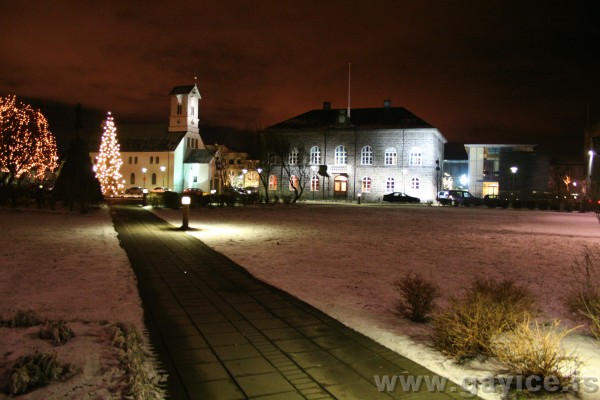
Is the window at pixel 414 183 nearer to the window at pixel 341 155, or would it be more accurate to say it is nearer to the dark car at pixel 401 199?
the dark car at pixel 401 199

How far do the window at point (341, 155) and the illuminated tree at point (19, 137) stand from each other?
3279 centimetres

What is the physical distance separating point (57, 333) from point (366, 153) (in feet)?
190

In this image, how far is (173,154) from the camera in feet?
263

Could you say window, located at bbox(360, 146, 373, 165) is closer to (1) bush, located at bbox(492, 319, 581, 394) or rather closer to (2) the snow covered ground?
(2) the snow covered ground

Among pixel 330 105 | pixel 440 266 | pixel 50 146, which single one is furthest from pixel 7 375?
pixel 330 105

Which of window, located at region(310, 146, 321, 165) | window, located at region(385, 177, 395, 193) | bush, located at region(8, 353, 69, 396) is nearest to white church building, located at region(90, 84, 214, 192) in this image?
window, located at region(310, 146, 321, 165)

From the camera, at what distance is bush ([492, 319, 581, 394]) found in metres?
4.49

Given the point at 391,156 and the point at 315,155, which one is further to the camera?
the point at 315,155

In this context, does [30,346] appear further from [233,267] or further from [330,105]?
[330,105]

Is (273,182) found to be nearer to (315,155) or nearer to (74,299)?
(315,155)

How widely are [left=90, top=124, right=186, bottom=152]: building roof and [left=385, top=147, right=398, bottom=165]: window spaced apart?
3673 cm

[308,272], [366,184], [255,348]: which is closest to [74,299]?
[255,348]

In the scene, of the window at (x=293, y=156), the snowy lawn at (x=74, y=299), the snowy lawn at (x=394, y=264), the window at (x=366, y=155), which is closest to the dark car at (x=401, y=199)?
the window at (x=366, y=155)

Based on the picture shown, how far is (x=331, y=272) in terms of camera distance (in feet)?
35.3
